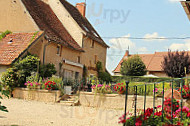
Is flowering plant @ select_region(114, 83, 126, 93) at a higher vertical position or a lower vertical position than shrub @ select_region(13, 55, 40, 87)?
lower

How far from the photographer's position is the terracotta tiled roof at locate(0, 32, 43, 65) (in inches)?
553

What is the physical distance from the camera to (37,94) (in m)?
12.4

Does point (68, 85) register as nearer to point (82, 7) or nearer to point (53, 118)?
point (53, 118)

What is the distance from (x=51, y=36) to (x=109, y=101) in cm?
780

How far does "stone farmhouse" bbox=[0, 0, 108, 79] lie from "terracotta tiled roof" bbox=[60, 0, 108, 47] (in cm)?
29

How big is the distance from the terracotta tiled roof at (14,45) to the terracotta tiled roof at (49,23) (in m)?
1.46

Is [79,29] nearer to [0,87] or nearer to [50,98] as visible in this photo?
[50,98]

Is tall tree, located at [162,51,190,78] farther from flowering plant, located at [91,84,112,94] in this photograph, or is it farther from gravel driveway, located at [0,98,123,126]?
gravel driveway, located at [0,98,123,126]

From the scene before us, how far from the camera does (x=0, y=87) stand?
4.50m

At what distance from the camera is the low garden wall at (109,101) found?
10.6 metres

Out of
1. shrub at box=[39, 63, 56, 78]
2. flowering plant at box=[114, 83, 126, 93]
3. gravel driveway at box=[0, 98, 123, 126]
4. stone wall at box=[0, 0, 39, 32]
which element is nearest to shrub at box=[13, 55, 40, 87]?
shrub at box=[39, 63, 56, 78]

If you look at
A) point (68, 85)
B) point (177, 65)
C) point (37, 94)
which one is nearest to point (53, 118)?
point (37, 94)

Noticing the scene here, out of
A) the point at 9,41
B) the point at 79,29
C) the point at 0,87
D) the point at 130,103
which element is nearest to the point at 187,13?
the point at 0,87

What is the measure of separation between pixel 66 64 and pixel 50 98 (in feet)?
21.3
